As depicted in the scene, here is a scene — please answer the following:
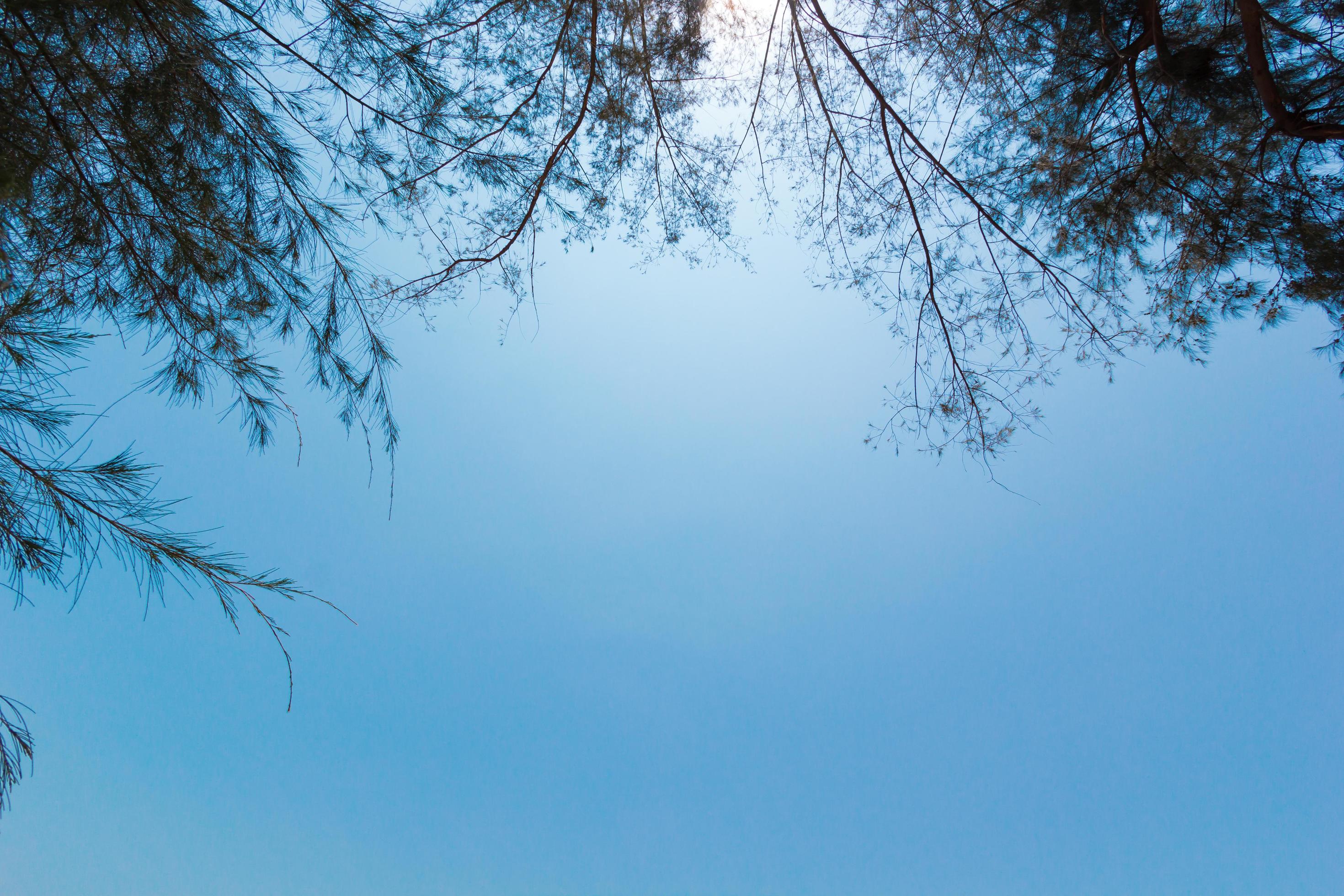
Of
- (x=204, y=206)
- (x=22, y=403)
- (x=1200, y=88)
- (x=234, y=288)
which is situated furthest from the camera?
(x=1200, y=88)

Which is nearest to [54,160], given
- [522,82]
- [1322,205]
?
[522,82]

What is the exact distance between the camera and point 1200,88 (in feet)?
6.45

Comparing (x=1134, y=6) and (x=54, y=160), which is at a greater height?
(x=1134, y=6)

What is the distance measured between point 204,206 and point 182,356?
1.28 ft

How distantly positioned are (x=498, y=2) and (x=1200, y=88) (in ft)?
7.65

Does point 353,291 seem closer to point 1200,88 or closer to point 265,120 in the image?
point 265,120

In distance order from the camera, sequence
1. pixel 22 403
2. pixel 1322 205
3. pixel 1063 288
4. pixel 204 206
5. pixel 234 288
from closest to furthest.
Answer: pixel 22 403 < pixel 204 206 < pixel 234 288 < pixel 1322 205 < pixel 1063 288

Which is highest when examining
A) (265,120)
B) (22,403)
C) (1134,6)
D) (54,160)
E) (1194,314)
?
(1134,6)

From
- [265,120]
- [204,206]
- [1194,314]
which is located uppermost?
[1194,314]

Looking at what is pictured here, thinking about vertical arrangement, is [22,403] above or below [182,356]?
below

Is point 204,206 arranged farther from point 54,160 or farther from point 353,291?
point 353,291

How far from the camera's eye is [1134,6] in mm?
2033

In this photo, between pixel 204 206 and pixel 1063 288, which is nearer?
pixel 204 206

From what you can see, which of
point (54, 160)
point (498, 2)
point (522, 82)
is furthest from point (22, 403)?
point (498, 2)
